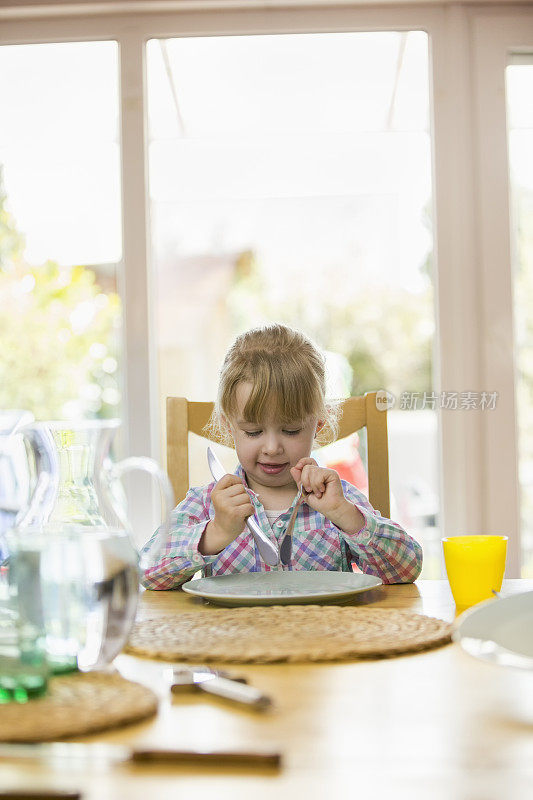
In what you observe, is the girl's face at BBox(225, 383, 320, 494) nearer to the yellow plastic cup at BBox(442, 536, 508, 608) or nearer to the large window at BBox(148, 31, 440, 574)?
the large window at BBox(148, 31, 440, 574)

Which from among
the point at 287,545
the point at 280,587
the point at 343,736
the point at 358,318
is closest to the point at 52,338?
the point at 287,545

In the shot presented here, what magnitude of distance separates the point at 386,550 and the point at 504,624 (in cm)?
47

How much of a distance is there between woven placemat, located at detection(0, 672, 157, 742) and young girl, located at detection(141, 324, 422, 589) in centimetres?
50

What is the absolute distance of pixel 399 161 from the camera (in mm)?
4301

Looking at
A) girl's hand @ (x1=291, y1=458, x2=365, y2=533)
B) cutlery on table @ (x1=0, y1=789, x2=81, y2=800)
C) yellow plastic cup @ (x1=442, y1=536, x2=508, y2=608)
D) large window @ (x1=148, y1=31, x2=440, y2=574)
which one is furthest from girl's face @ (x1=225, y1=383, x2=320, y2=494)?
cutlery on table @ (x1=0, y1=789, x2=81, y2=800)

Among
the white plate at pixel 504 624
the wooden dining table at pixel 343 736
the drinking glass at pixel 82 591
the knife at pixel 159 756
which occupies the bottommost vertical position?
the wooden dining table at pixel 343 736

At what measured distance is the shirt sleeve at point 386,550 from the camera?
117cm

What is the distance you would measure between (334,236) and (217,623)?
6.52 metres

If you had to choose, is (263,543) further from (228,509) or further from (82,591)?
(82,591)

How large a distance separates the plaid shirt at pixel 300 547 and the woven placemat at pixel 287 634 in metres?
0.25

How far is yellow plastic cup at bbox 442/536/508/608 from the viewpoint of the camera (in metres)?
0.91

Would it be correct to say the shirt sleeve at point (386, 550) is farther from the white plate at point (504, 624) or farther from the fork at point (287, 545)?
the white plate at point (504, 624)

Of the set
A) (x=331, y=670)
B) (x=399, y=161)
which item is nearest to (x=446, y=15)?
(x=331, y=670)

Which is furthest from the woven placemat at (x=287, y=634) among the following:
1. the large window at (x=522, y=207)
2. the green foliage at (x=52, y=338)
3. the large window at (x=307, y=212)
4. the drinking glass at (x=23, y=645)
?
the green foliage at (x=52, y=338)
